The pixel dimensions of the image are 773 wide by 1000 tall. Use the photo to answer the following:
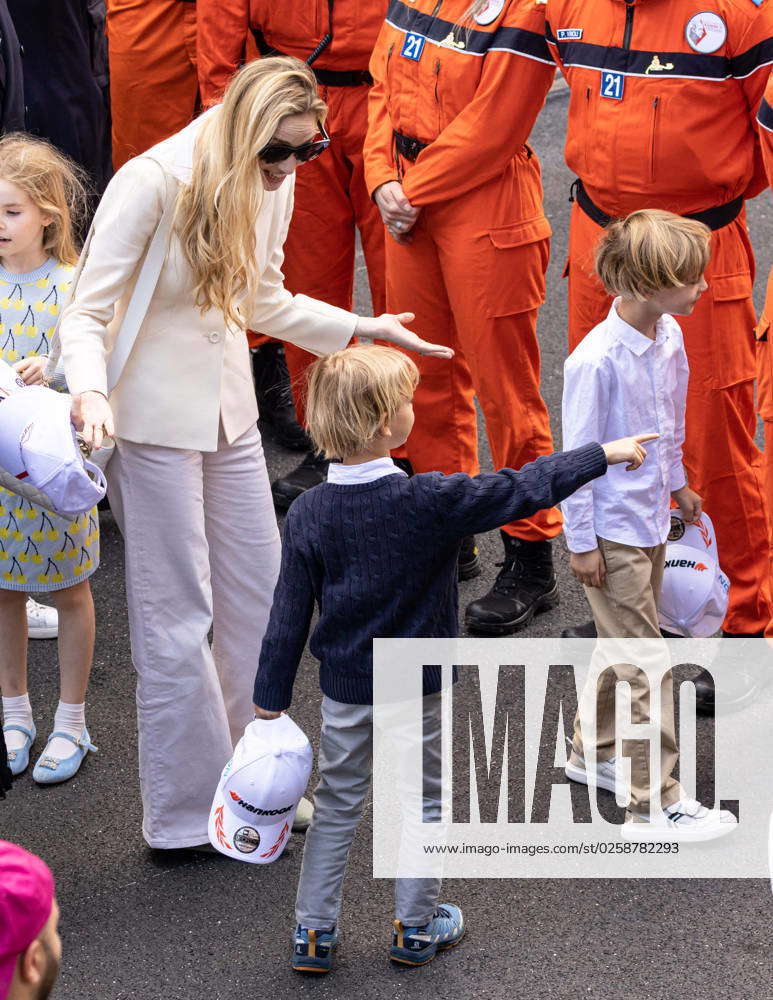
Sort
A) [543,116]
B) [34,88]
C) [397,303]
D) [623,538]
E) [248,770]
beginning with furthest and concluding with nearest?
[543,116]
[34,88]
[397,303]
[623,538]
[248,770]

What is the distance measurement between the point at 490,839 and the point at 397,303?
5.49 ft

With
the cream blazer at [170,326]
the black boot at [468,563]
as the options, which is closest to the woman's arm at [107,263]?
the cream blazer at [170,326]

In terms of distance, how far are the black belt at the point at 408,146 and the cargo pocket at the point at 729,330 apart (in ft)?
3.21

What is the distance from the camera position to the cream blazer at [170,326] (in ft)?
9.41

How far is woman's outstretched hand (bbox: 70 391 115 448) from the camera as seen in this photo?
275 centimetres

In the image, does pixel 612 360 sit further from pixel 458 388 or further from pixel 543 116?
pixel 543 116

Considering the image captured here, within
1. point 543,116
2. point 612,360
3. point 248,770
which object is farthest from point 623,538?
point 543,116

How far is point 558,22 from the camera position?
361 centimetres

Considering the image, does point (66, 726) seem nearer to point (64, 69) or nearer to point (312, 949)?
point (312, 949)

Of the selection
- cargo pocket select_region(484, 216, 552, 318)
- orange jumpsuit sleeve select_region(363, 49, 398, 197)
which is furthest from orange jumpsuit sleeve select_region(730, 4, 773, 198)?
orange jumpsuit sleeve select_region(363, 49, 398, 197)

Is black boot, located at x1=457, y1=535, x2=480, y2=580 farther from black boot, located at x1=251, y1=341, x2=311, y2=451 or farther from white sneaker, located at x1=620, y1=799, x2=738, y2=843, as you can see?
white sneaker, located at x1=620, y1=799, x2=738, y2=843

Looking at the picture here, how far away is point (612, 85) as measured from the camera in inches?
138

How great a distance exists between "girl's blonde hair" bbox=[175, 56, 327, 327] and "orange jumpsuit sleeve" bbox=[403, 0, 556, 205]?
995mm

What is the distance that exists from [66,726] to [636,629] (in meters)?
1.47
